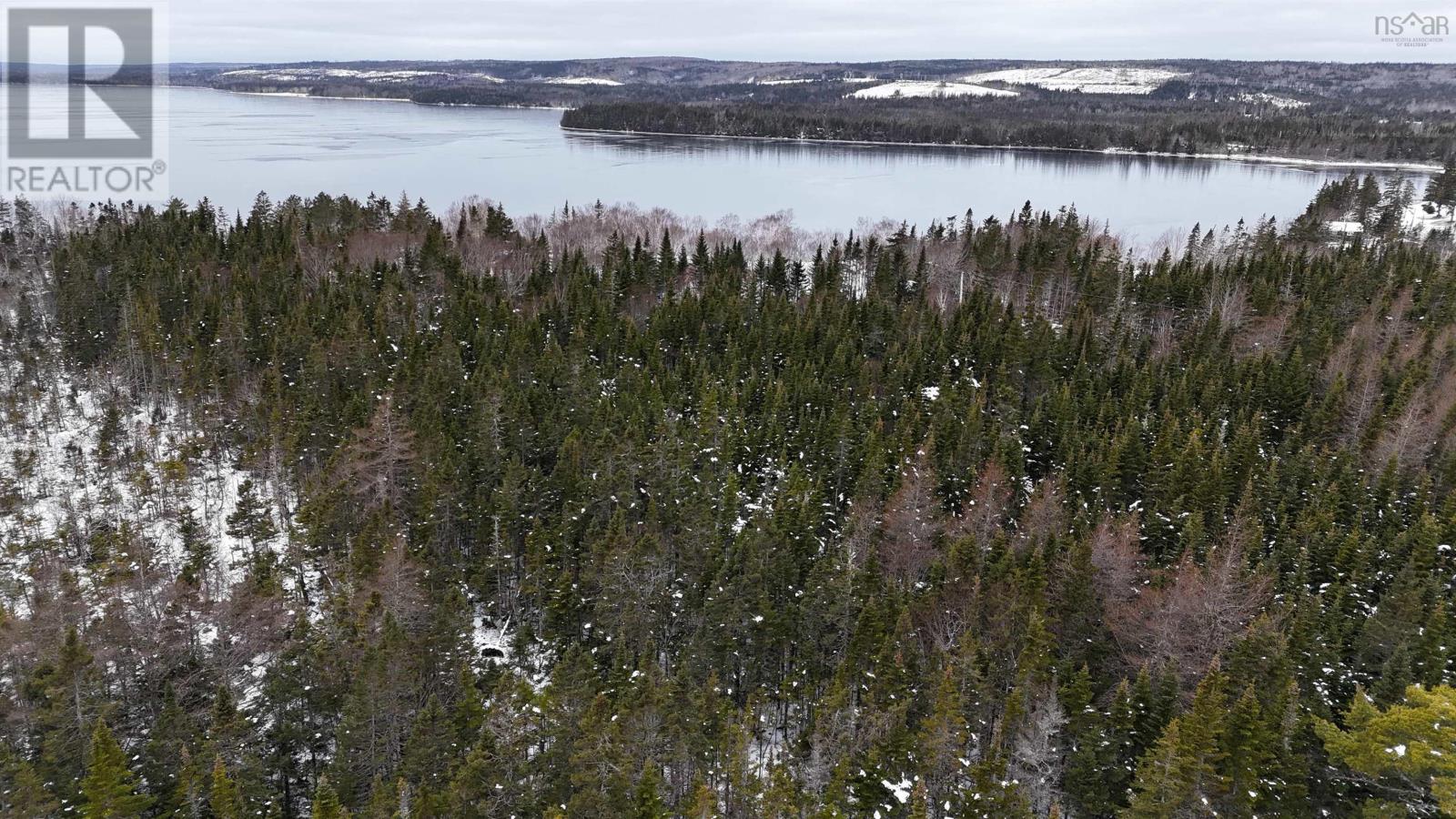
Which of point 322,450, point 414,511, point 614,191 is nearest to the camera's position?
point 414,511

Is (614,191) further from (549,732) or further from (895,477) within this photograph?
(549,732)

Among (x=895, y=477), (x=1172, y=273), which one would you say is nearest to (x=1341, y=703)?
(x=895, y=477)

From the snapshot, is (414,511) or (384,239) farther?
(384,239)

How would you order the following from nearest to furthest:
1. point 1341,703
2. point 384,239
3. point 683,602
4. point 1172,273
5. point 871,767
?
1. point 871,767
2. point 1341,703
3. point 683,602
4. point 1172,273
5. point 384,239

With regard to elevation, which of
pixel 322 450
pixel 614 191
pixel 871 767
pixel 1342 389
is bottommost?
pixel 871 767

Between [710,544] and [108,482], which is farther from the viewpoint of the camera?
[108,482]

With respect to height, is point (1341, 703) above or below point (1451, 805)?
below

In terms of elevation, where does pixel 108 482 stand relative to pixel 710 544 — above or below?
below

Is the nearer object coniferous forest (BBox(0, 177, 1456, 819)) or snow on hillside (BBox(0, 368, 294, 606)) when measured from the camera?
coniferous forest (BBox(0, 177, 1456, 819))
